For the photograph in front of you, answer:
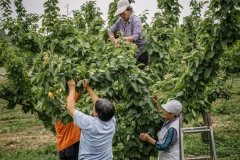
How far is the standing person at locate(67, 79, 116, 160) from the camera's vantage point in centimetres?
366

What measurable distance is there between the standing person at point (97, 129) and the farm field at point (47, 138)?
5343 mm

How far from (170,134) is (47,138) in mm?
8531

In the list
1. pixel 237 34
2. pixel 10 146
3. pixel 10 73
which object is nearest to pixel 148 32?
pixel 237 34

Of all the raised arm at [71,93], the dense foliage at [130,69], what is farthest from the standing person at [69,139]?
the raised arm at [71,93]

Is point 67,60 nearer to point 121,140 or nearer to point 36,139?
point 121,140

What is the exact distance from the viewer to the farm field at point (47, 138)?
9016mm

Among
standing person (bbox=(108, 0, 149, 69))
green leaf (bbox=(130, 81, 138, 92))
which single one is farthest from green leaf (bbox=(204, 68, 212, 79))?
standing person (bbox=(108, 0, 149, 69))

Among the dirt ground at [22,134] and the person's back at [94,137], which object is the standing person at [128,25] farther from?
the dirt ground at [22,134]

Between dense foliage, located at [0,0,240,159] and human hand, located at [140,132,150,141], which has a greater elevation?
dense foliage, located at [0,0,240,159]

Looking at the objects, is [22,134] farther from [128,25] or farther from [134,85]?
[134,85]

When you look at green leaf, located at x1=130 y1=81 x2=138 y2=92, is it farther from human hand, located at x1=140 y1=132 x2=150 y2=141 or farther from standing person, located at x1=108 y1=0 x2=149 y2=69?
standing person, located at x1=108 y1=0 x2=149 y2=69

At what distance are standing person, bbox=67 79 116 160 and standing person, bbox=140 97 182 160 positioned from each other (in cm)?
84

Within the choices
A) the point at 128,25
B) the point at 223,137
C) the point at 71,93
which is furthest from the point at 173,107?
the point at 223,137

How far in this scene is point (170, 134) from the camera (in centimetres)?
434
